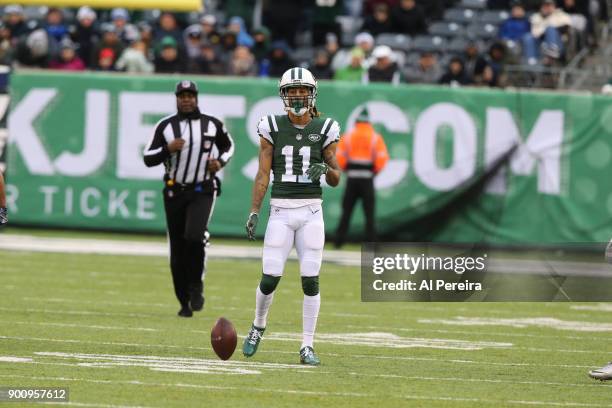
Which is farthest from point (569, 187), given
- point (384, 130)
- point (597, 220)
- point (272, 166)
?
point (272, 166)

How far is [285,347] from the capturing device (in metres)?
9.80

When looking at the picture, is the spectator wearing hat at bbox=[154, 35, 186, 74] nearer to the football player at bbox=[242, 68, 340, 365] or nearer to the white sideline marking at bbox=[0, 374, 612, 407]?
the football player at bbox=[242, 68, 340, 365]

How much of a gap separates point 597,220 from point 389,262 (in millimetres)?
10275

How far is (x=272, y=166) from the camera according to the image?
9133 millimetres

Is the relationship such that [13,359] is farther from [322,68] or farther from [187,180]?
[322,68]

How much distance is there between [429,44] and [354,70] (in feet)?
7.90

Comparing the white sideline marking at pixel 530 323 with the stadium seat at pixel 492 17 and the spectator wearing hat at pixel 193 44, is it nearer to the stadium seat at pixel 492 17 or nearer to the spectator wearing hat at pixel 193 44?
the spectator wearing hat at pixel 193 44

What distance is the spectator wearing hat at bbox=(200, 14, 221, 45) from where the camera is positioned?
2157 centimetres

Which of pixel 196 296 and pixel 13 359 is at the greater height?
pixel 13 359

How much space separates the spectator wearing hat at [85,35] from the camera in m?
21.8

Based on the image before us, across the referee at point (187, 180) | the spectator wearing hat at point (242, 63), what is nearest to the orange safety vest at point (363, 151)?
the spectator wearing hat at point (242, 63)

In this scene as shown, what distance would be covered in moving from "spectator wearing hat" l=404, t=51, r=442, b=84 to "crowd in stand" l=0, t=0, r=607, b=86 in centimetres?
1

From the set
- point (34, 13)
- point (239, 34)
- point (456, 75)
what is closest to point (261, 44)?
point (239, 34)

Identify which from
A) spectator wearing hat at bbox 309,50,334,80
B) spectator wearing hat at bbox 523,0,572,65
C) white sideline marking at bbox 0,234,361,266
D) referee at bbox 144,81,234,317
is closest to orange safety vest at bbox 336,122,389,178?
white sideline marking at bbox 0,234,361,266
